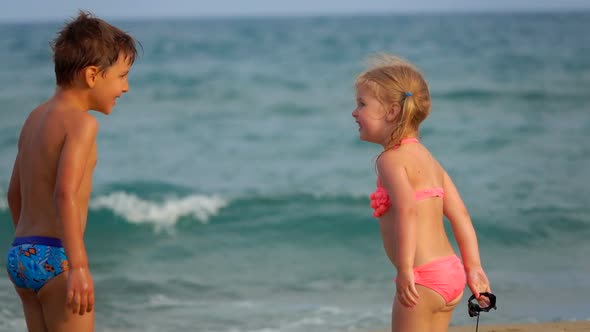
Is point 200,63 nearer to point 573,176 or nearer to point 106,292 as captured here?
point 573,176

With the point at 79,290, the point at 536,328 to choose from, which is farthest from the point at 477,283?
the point at 536,328

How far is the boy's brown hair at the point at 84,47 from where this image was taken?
9.29ft

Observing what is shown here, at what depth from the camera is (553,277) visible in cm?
633

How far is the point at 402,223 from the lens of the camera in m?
2.80

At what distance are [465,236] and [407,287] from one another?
392 mm

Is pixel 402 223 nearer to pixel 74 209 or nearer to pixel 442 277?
pixel 442 277

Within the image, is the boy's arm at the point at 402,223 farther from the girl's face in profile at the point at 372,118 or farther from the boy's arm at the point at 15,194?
the boy's arm at the point at 15,194

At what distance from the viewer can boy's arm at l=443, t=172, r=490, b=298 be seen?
305cm

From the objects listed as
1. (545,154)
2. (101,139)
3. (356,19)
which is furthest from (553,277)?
(356,19)

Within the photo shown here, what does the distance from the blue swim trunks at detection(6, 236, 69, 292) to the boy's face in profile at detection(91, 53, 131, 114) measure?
47 centimetres

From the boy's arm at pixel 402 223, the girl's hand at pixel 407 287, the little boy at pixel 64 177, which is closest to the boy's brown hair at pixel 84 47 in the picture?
the little boy at pixel 64 177

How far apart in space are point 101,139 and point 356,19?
106 ft

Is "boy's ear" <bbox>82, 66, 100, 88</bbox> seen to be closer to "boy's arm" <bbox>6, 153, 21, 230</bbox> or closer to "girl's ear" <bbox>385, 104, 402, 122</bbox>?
"boy's arm" <bbox>6, 153, 21, 230</bbox>

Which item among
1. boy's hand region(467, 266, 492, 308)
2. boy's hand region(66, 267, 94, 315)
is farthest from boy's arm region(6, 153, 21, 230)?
boy's hand region(467, 266, 492, 308)
